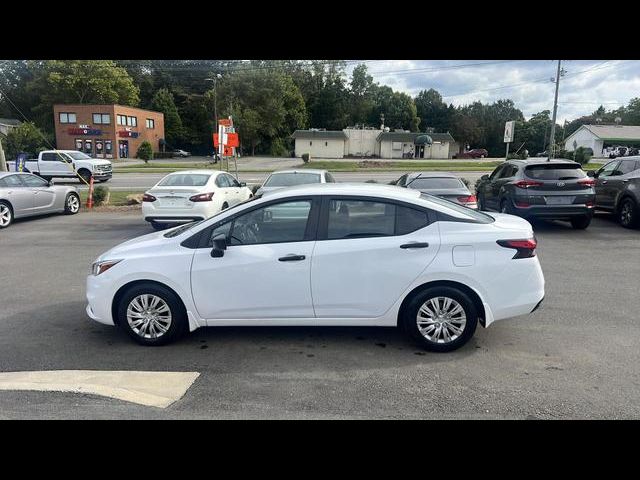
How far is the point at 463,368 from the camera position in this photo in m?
3.93

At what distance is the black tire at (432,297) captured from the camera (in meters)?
4.16

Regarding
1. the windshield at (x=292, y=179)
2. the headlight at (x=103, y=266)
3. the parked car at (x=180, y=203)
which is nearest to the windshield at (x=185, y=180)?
the parked car at (x=180, y=203)

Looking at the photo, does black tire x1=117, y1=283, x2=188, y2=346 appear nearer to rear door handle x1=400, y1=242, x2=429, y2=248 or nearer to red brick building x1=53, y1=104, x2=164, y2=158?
rear door handle x1=400, y1=242, x2=429, y2=248

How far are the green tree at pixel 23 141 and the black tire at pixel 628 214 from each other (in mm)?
49597

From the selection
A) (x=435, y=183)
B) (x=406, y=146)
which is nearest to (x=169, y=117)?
(x=406, y=146)

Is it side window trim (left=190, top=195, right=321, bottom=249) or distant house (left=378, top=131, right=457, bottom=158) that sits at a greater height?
distant house (left=378, top=131, right=457, bottom=158)

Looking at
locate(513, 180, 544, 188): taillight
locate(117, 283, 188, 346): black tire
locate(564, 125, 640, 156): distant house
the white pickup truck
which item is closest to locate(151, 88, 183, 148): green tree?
the white pickup truck

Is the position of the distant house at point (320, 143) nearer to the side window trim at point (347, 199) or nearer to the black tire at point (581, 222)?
the black tire at point (581, 222)

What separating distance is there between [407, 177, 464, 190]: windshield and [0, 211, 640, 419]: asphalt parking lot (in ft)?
13.4

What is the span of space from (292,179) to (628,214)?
26.5 ft

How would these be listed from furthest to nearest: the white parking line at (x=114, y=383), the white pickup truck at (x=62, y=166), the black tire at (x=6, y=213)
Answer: the white pickup truck at (x=62, y=166)
the black tire at (x=6, y=213)
the white parking line at (x=114, y=383)

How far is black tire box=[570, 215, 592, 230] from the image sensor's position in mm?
10200

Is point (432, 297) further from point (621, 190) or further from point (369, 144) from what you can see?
point (369, 144)

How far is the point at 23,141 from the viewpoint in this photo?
45.8 m
